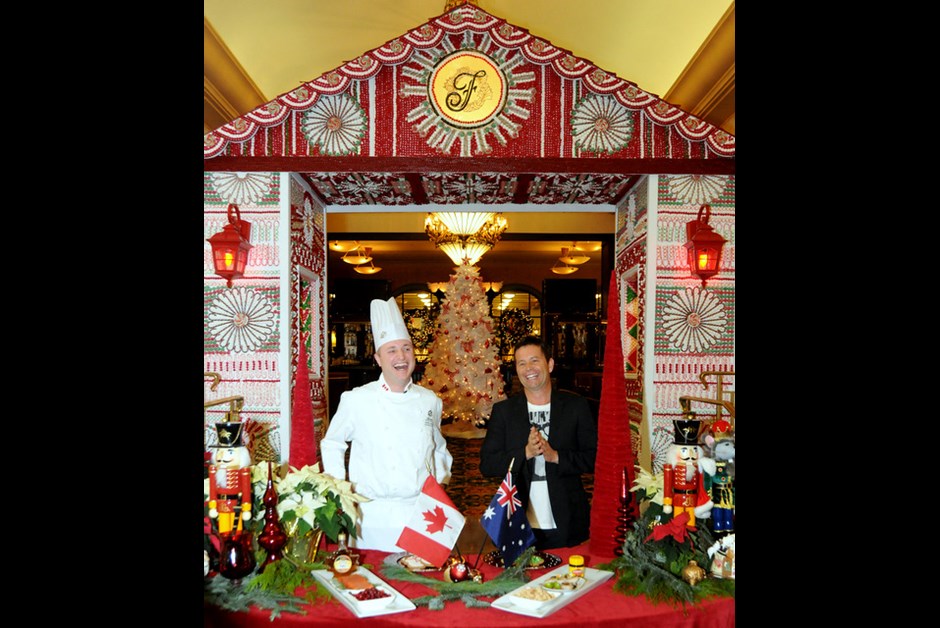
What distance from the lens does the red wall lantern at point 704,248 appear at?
4.82 m

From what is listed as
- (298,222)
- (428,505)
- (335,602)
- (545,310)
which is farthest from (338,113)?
(545,310)

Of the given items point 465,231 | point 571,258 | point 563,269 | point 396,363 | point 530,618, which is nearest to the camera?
point 530,618

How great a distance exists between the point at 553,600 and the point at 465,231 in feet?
27.6

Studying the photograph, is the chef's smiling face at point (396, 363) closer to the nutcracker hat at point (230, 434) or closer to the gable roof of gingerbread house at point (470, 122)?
the nutcracker hat at point (230, 434)

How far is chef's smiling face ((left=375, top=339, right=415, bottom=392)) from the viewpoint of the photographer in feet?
11.9

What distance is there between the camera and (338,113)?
4625 millimetres

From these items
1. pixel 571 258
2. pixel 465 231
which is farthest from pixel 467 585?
pixel 571 258

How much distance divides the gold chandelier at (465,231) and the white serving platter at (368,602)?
786 cm

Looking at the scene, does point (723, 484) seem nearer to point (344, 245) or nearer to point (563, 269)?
point (344, 245)

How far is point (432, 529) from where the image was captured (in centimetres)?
271

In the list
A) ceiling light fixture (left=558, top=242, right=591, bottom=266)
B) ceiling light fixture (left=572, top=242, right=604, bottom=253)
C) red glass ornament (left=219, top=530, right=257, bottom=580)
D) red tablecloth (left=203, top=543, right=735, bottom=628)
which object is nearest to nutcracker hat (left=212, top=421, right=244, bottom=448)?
red glass ornament (left=219, top=530, right=257, bottom=580)

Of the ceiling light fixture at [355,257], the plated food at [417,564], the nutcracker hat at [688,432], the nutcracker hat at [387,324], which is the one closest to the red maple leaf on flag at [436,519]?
the plated food at [417,564]

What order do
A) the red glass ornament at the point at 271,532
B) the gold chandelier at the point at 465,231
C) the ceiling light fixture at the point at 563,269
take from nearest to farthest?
1. the red glass ornament at the point at 271,532
2. the gold chandelier at the point at 465,231
3. the ceiling light fixture at the point at 563,269

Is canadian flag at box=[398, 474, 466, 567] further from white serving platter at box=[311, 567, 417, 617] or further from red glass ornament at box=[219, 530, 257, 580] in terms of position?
red glass ornament at box=[219, 530, 257, 580]
